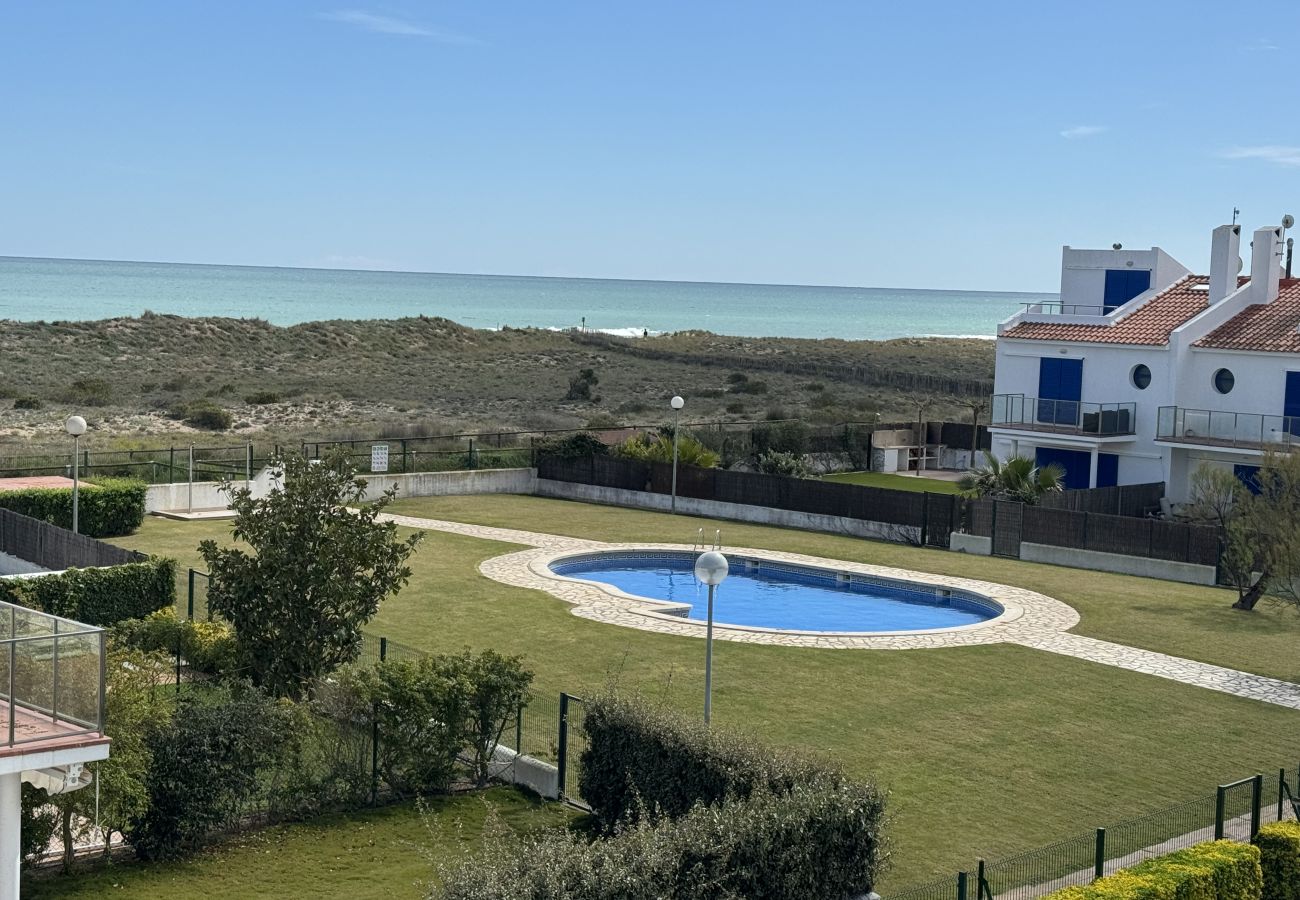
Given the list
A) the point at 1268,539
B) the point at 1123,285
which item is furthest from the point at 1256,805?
the point at 1123,285

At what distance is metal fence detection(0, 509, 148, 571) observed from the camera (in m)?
25.0

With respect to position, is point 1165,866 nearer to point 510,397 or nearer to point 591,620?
point 591,620

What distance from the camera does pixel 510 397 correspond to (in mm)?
74812

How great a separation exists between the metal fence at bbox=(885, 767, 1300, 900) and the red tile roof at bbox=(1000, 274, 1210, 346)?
24.7m

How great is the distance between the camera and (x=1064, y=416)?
4044cm

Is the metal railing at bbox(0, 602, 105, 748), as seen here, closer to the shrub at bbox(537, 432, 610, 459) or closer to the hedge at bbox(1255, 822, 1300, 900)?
the hedge at bbox(1255, 822, 1300, 900)

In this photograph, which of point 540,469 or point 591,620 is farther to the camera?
point 540,469

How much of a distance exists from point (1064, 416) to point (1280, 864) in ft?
89.3

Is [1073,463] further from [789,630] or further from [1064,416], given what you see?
[789,630]

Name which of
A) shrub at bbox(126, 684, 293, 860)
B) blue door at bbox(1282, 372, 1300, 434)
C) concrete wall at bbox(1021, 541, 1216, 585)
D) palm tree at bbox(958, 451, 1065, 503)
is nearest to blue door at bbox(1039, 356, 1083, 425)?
palm tree at bbox(958, 451, 1065, 503)

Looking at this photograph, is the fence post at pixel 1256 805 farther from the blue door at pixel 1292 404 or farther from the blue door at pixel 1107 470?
the blue door at pixel 1107 470

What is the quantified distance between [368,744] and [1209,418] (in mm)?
27975

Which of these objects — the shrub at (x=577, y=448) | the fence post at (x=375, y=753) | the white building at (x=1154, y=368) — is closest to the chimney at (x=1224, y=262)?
the white building at (x=1154, y=368)

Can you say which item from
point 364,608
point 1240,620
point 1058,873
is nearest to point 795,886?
point 1058,873
